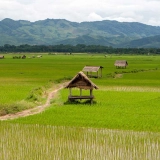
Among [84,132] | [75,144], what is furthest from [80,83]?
[75,144]

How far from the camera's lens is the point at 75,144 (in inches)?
461

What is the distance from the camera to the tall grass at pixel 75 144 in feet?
34.9

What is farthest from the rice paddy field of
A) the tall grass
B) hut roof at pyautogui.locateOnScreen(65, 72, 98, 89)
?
hut roof at pyautogui.locateOnScreen(65, 72, 98, 89)

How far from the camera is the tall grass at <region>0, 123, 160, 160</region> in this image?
10625 mm

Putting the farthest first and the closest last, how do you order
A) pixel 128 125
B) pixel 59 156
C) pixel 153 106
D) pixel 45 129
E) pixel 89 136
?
pixel 153 106 → pixel 128 125 → pixel 45 129 → pixel 89 136 → pixel 59 156

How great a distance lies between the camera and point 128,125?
14555 millimetres

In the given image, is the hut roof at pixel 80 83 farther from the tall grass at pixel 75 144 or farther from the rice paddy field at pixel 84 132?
the tall grass at pixel 75 144

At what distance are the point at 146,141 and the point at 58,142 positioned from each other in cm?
330

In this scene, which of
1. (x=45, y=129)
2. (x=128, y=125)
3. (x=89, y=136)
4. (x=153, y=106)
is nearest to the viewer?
(x=89, y=136)

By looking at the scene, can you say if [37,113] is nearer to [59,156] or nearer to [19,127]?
[19,127]

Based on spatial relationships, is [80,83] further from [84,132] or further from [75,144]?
[75,144]

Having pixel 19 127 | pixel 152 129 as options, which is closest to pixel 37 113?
pixel 19 127

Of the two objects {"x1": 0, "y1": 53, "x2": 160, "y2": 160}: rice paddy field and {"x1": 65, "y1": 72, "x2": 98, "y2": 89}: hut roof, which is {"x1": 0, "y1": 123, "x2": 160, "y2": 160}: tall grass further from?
{"x1": 65, "y1": 72, "x2": 98, "y2": 89}: hut roof

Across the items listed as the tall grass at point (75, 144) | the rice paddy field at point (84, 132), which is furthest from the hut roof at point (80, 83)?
the tall grass at point (75, 144)
